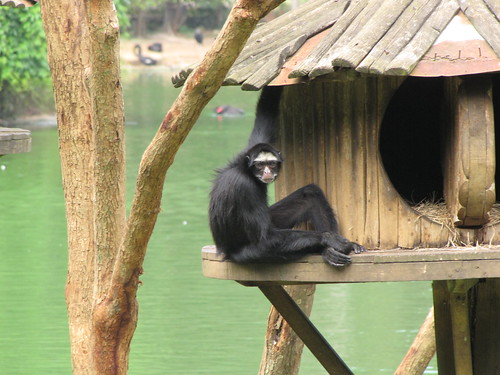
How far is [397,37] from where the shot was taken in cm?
510

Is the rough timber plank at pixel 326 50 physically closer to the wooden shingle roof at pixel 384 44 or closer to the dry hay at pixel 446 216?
the wooden shingle roof at pixel 384 44

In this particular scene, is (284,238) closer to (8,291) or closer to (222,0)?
(8,291)

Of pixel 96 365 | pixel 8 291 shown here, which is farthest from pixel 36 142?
pixel 96 365

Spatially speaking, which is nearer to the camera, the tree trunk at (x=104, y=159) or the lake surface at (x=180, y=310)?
the tree trunk at (x=104, y=159)

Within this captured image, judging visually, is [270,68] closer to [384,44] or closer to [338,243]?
[384,44]

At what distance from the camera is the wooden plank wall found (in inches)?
212

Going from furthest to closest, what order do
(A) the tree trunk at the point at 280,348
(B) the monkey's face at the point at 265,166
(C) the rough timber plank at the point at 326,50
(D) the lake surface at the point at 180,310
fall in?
(D) the lake surface at the point at 180,310 → (A) the tree trunk at the point at 280,348 → (B) the monkey's face at the point at 265,166 → (C) the rough timber plank at the point at 326,50

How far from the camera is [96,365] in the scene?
18.0 feet

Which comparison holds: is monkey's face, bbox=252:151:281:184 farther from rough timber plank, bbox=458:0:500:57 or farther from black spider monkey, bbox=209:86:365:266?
rough timber plank, bbox=458:0:500:57

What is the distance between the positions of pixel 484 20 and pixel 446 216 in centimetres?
101

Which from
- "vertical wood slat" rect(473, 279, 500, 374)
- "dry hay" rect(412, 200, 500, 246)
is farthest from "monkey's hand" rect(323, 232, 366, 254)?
"vertical wood slat" rect(473, 279, 500, 374)

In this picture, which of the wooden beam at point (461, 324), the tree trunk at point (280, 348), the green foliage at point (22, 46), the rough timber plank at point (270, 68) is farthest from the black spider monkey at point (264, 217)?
the green foliage at point (22, 46)

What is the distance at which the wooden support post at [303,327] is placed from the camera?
20.9 ft

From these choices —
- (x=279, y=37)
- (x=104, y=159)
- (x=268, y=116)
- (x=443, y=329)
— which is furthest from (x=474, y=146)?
(x=443, y=329)
